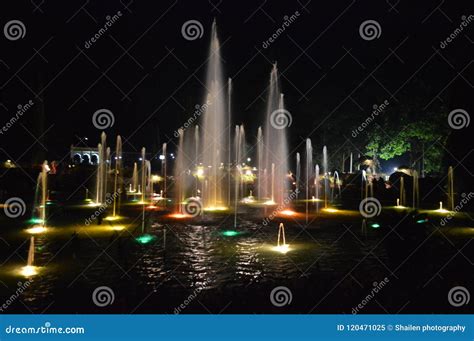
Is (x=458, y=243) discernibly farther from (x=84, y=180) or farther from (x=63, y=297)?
(x=84, y=180)

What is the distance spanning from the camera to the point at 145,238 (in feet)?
43.6

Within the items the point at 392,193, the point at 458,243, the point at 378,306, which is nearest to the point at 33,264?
the point at 378,306

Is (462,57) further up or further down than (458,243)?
further up

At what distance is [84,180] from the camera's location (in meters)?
33.4

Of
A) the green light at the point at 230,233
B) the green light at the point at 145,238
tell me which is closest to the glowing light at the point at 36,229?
the green light at the point at 145,238

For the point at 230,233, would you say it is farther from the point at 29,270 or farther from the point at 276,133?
the point at 276,133

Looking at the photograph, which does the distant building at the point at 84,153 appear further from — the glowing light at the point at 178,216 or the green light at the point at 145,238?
the green light at the point at 145,238

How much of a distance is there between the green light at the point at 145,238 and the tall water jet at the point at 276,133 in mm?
23817

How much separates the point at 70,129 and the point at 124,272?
37.7m

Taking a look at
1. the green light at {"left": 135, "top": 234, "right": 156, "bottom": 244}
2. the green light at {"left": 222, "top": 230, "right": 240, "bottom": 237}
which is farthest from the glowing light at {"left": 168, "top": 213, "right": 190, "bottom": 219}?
the green light at {"left": 135, "top": 234, "right": 156, "bottom": 244}

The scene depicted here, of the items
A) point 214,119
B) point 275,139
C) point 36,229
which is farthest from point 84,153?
point 36,229

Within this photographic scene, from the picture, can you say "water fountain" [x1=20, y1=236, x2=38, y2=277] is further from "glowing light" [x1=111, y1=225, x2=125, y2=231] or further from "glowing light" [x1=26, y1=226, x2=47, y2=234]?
"glowing light" [x1=111, y1=225, x2=125, y2=231]

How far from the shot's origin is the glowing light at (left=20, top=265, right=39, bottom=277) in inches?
364

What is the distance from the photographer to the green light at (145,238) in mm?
12828
